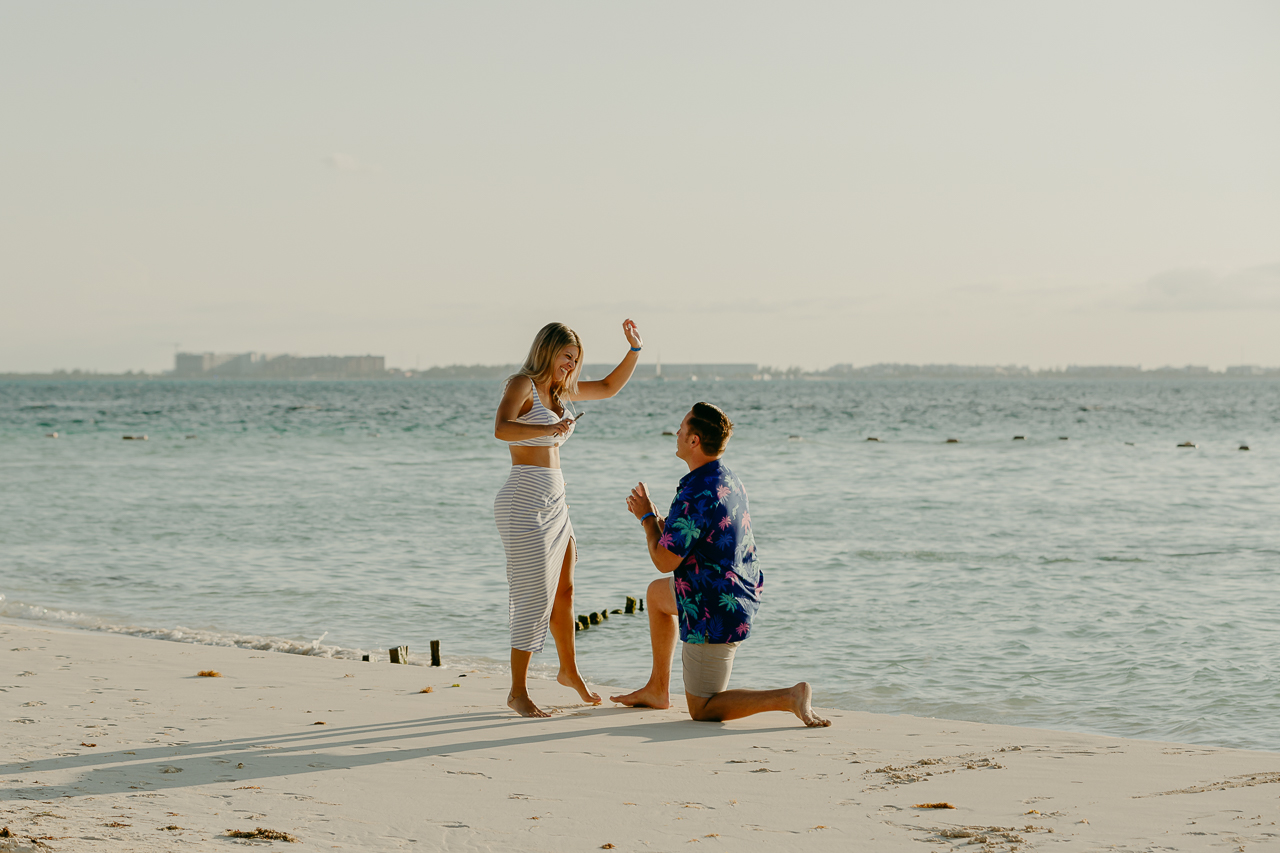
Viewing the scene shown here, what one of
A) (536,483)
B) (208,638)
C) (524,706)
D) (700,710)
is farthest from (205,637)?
(700,710)

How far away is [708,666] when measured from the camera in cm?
588

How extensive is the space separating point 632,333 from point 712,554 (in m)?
1.57

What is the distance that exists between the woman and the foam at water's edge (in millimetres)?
2404

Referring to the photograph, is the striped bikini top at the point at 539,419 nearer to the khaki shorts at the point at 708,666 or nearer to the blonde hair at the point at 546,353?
the blonde hair at the point at 546,353

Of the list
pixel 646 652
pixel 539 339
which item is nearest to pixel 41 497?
pixel 646 652

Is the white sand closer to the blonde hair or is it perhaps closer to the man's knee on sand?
the man's knee on sand

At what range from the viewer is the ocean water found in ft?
26.3

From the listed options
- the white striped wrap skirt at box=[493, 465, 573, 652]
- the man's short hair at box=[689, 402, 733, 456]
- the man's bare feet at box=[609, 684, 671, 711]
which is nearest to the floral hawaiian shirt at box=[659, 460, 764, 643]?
the man's short hair at box=[689, 402, 733, 456]

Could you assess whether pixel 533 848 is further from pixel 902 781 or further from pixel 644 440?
pixel 644 440

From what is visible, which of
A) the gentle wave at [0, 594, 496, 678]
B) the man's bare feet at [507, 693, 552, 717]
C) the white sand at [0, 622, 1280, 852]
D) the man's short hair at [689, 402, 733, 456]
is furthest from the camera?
the gentle wave at [0, 594, 496, 678]

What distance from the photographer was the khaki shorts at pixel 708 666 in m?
5.84

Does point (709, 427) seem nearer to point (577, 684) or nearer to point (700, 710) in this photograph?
point (700, 710)

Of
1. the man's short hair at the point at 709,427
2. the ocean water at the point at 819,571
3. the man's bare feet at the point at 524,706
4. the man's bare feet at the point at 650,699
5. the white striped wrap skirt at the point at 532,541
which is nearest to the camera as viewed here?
the man's short hair at the point at 709,427

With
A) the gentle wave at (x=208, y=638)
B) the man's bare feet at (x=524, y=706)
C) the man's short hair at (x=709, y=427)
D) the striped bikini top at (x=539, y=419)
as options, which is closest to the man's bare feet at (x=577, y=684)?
the man's bare feet at (x=524, y=706)
